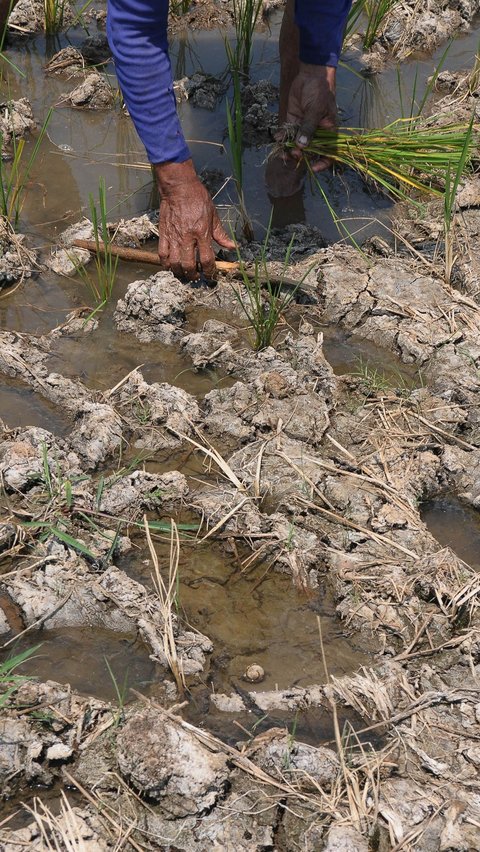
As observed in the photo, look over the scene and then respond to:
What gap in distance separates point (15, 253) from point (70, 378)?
708mm

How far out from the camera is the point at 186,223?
3.07 m

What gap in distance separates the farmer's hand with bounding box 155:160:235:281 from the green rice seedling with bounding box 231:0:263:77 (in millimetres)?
1364

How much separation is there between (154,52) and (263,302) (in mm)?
918

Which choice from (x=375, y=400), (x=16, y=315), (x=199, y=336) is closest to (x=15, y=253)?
(x=16, y=315)

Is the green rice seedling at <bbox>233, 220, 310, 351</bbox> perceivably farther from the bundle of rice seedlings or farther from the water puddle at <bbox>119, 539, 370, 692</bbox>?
the water puddle at <bbox>119, 539, 370, 692</bbox>

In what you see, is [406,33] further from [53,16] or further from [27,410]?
[27,410]

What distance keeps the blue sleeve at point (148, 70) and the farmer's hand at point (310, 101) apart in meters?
0.62

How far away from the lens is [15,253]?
3318 mm

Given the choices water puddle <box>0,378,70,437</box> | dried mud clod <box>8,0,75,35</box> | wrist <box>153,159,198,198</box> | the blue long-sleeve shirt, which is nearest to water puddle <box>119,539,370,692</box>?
water puddle <box>0,378,70,437</box>

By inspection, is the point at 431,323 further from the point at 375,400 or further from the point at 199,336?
the point at 199,336

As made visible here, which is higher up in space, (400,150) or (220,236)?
(400,150)

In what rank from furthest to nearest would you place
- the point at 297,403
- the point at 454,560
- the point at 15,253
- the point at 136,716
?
the point at 15,253, the point at 297,403, the point at 454,560, the point at 136,716

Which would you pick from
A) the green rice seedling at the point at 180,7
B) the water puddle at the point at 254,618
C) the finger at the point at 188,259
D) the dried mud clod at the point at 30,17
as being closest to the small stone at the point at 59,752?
the water puddle at the point at 254,618

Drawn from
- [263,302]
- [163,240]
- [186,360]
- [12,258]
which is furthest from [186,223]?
[12,258]
